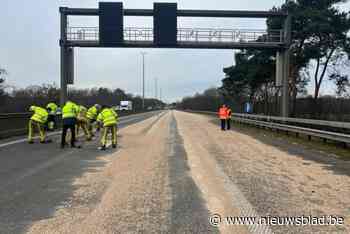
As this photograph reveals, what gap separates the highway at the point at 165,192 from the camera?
214 inches

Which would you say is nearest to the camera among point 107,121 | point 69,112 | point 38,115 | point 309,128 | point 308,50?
point 107,121

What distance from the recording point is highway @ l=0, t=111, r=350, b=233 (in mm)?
5446

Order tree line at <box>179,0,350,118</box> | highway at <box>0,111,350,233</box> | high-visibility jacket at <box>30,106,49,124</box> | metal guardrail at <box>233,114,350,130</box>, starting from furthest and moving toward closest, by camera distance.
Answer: tree line at <box>179,0,350,118</box>, high-visibility jacket at <box>30,106,49,124</box>, metal guardrail at <box>233,114,350,130</box>, highway at <box>0,111,350,233</box>

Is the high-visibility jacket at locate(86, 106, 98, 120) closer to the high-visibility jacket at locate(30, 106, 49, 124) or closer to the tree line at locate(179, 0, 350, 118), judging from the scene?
the high-visibility jacket at locate(30, 106, 49, 124)

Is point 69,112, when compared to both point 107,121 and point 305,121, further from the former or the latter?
point 305,121

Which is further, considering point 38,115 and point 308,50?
point 308,50

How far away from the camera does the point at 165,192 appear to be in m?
7.36

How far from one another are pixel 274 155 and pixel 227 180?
16.3 feet

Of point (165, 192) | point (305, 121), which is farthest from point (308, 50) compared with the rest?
point (165, 192)

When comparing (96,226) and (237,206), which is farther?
(237,206)

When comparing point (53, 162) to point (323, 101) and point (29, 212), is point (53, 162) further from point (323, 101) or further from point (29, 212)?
point (323, 101)

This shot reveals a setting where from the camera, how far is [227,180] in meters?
8.53

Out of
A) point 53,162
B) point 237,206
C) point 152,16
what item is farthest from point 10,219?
point 152,16

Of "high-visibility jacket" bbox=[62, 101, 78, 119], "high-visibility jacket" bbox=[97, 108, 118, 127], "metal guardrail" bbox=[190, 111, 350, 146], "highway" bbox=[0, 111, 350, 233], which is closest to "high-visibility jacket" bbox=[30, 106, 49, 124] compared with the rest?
"high-visibility jacket" bbox=[62, 101, 78, 119]
